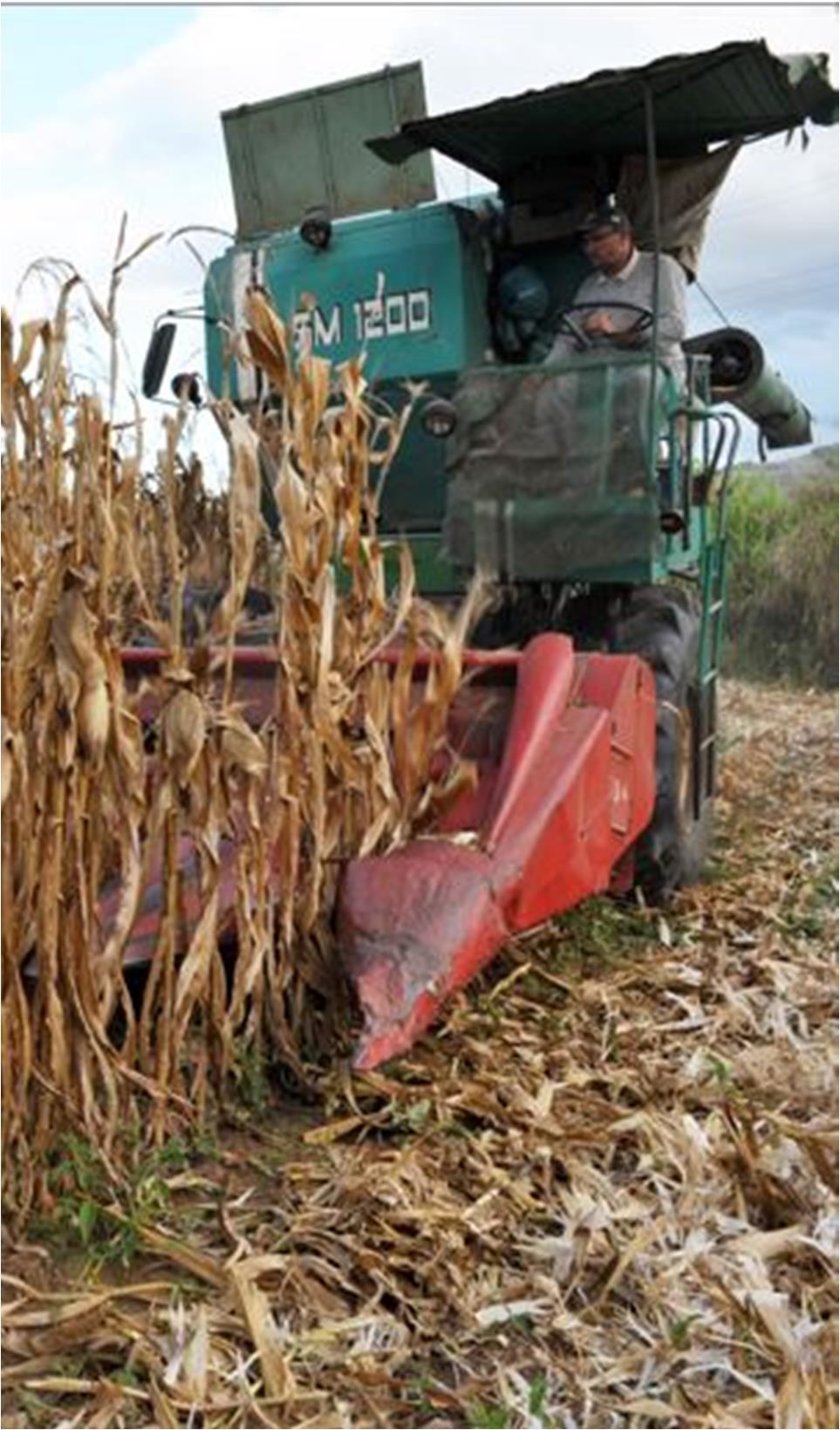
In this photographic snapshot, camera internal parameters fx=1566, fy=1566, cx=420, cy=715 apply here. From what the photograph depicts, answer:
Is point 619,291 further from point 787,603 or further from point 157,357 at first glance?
point 787,603

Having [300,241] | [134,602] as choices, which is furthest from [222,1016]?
[300,241]

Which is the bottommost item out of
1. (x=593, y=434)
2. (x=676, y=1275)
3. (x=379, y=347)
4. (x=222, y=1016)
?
(x=676, y=1275)

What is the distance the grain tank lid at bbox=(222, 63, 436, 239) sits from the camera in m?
5.38

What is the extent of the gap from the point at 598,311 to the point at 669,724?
1.32 meters

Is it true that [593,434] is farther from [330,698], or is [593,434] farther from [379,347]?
[330,698]

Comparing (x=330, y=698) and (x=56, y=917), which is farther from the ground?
(x=330, y=698)

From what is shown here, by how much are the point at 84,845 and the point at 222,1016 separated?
40cm

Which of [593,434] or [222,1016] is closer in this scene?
[222,1016]

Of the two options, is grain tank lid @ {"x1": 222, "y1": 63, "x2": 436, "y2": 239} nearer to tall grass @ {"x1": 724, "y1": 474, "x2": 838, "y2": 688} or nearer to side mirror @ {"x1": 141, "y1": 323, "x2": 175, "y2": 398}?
side mirror @ {"x1": 141, "y1": 323, "x2": 175, "y2": 398}

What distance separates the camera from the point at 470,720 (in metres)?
3.45

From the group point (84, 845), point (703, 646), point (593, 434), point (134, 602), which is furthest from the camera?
point (703, 646)

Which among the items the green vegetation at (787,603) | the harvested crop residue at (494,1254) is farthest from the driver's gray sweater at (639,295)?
the green vegetation at (787,603)

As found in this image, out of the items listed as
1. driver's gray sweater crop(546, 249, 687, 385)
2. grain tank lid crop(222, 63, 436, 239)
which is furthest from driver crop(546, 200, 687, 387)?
grain tank lid crop(222, 63, 436, 239)

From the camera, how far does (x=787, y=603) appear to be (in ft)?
44.4
